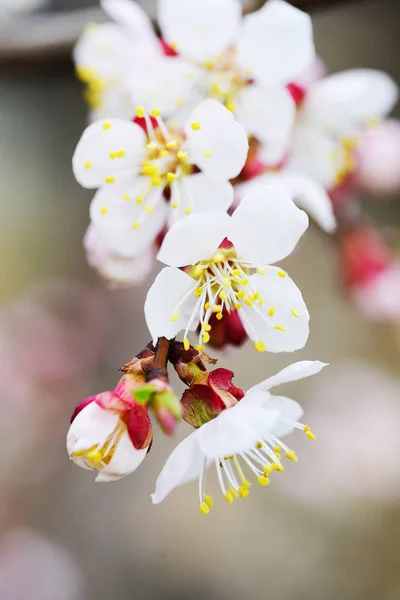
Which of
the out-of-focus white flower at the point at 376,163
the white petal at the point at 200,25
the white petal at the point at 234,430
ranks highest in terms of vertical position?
the white petal at the point at 200,25

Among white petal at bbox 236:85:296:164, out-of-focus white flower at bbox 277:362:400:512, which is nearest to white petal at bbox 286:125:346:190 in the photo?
white petal at bbox 236:85:296:164

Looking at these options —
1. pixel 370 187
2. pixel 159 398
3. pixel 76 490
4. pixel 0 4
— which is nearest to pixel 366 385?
pixel 76 490

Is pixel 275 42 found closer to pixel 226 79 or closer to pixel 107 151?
pixel 226 79

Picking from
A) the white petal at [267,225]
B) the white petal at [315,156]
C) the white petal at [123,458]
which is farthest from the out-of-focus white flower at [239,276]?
the white petal at [315,156]

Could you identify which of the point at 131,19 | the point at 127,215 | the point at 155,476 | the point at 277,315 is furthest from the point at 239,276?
the point at 155,476

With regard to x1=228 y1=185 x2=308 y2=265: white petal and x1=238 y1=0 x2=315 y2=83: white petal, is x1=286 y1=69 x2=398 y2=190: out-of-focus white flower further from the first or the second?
x1=228 y1=185 x2=308 y2=265: white petal

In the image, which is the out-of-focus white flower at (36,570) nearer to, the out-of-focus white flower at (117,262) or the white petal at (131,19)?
the out-of-focus white flower at (117,262)
